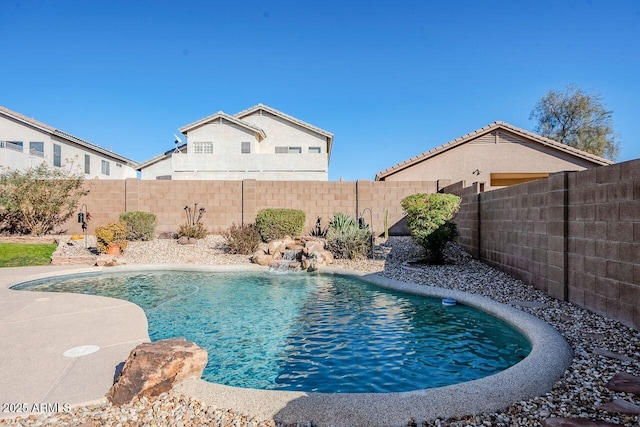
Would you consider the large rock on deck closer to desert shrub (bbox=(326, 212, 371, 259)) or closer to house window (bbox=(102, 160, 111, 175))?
desert shrub (bbox=(326, 212, 371, 259))

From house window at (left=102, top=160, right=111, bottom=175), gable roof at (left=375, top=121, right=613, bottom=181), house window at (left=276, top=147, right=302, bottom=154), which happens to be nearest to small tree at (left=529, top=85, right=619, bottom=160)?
gable roof at (left=375, top=121, right=613, bottom=181)

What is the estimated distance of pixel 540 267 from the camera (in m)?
6.52

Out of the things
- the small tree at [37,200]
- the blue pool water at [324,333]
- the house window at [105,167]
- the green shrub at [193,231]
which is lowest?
the blue pool water at [324,333]

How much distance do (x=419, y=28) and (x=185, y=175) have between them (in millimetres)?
16894

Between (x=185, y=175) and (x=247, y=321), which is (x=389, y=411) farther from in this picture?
(x=185, y=175)

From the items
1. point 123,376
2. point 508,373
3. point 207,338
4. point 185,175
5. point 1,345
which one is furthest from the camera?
point 185,175

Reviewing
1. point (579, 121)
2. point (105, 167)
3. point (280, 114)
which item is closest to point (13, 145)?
point (105, 167)

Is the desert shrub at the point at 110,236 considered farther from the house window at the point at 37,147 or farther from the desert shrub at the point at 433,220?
the house window at the point at 37,147

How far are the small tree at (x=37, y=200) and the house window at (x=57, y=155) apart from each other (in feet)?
37.5

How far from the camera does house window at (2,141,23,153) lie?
2152 centimetres

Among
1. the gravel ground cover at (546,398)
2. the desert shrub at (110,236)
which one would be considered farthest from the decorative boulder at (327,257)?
the desert shrub at (110,236)

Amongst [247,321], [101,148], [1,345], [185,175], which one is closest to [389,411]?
[247,321]

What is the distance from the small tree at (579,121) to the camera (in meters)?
27.2

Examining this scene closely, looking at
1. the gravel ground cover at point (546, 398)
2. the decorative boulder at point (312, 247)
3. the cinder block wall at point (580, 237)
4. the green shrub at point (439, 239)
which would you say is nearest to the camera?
the gravel ground cover at point (546, 398)
